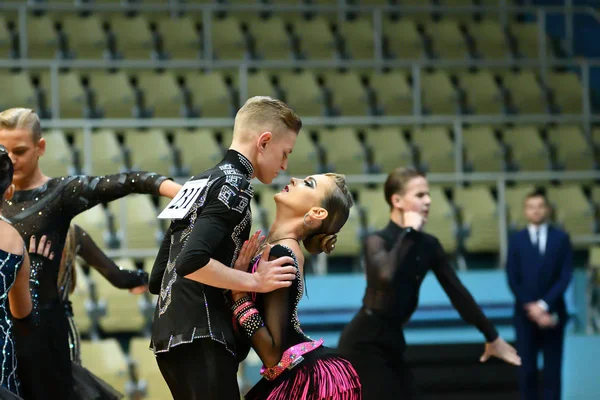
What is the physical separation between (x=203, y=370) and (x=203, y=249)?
0.36 meters

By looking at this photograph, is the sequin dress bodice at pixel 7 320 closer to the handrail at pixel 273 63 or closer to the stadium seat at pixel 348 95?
the handrail at pixel 273 63

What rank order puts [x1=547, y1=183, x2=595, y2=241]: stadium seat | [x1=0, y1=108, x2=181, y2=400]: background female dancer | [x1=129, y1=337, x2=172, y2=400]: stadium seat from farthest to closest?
[x1=547, y1=183, x2=595, y2=241]: stadium seat
[x1=129, y1=337, x2=172, y2=400]: stadium seat
[x1=0, y1=108, x2=181, y2=400]: background female dancer

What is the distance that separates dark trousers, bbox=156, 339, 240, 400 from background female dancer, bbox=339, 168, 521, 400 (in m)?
1.44

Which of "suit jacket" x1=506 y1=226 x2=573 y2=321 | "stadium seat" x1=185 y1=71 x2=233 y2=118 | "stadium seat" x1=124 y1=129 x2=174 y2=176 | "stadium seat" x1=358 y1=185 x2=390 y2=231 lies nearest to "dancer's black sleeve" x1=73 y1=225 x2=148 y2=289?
"suit jacket" x1=506 y1=226 x2=573 y2=321

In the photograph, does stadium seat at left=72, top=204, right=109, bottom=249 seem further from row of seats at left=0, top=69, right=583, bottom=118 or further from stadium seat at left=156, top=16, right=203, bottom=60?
stadium seat at left=156, top=16, right=203, bottom=60

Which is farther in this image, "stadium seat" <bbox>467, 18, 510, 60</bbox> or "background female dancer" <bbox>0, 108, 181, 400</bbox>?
"stadium seat" <bbox>467, 18, 510, 60</bbox>

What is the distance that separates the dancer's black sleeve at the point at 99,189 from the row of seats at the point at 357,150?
3.98 metres

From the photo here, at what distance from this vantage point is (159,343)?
106 inches

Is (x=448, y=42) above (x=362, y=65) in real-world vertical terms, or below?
above

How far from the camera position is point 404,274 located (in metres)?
4.29

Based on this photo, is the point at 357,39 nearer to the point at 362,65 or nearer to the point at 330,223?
the point at 362,65

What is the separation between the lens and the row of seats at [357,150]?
7688 millimetres

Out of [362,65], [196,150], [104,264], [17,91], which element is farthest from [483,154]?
[104,264]

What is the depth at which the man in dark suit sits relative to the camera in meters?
6.26
